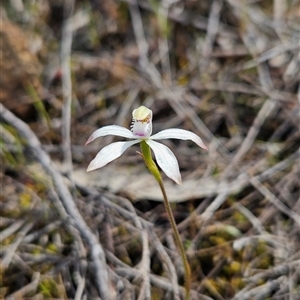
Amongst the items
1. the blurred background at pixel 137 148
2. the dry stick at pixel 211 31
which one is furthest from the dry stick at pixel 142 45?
the dry stick at pixel 211 31

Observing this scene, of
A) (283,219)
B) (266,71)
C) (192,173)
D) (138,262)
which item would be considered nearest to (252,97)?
(266,71)

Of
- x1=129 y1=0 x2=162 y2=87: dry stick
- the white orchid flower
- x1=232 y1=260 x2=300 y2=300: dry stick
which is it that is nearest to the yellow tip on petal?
the white orchid flower

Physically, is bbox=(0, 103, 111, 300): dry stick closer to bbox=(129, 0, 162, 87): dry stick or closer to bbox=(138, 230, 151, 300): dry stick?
bbox=(138, 230, 151, 300): dry stick

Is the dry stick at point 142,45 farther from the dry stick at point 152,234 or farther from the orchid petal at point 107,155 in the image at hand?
the orchid petal at point 107,155

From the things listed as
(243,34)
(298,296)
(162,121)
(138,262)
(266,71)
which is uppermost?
(243,34)

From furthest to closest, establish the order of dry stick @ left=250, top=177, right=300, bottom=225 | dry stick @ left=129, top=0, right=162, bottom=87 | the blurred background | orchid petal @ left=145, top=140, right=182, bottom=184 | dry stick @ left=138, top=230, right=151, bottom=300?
1. dry stick @ left=129, top=0, right=162, bottom=87
2. dry stick @ left=250, top=177, right=300, bottom=225
3. the blurred background
4. dry stick @ left=138, top=230, right=151, bottom=300
5. orchid petal @ left=145, top=140, right=182, bottom=184

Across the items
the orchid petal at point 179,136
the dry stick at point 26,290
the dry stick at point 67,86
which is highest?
the dry stick at point 67,86

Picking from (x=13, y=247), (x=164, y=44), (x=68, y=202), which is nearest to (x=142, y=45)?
(x=164, y=44)

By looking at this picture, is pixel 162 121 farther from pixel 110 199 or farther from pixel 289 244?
pixel 289 244
